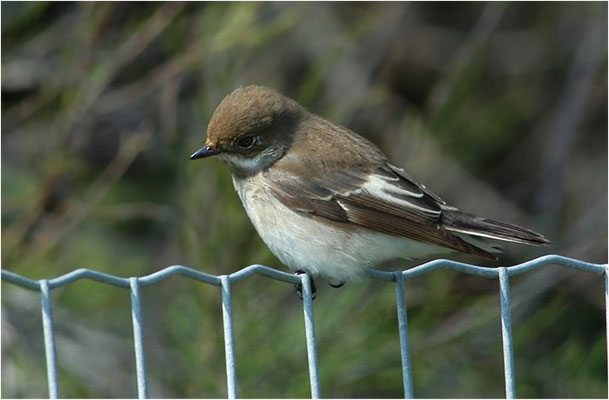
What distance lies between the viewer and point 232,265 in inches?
170

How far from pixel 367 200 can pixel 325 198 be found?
0.48 ft

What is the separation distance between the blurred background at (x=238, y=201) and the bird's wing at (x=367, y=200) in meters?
0.68

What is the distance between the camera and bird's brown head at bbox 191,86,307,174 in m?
3.71

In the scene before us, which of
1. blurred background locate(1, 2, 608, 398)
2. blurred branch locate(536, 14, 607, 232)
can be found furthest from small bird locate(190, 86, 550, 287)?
blurred branch locate(536, 14, 607, 232)

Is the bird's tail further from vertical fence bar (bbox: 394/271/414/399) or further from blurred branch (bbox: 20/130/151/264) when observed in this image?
blurred branch (bbox: 20/130/151/264)

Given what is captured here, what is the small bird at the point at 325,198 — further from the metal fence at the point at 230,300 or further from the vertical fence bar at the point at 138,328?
the vertical fence bar at the point at 138,328

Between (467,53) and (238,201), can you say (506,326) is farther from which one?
(467,53)

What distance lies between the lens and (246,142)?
3.79m

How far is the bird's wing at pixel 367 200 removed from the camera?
3529 millimetres

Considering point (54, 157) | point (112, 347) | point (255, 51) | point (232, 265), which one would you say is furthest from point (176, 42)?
point (112, 347)

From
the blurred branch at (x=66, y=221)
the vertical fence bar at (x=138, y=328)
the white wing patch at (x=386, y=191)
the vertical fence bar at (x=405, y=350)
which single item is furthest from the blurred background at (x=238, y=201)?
the vertical fence bar at (x=138, y=328)

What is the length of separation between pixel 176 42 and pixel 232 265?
3.54ft

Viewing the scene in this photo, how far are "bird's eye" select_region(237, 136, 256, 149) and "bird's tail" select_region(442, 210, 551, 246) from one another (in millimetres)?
733

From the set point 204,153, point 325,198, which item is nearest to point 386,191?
point 325,198
